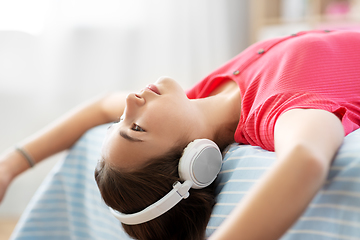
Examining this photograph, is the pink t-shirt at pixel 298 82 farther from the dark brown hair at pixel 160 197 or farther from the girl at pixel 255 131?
the dark brown hair at pixel 160 197

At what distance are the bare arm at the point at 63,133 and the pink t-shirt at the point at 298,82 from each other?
514mm

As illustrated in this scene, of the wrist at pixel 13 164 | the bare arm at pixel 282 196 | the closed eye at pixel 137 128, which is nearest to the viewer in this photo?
the bare arm at pixel 282 196

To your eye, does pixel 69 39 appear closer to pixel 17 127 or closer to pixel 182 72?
pixel 17 127

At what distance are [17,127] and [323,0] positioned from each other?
8.08ft

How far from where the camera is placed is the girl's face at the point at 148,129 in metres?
0.81

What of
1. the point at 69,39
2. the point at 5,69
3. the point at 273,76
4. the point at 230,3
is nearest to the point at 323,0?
the point at 230,3

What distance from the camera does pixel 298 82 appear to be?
824 mm

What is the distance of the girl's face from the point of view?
814 millimetres

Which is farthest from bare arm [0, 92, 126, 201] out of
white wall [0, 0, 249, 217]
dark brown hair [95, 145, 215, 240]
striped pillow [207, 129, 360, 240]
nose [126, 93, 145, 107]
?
white wall [0, 0, 249, 217]

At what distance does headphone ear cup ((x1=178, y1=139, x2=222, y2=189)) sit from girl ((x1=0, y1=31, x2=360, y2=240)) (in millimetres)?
34

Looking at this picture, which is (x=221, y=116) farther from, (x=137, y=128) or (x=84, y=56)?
(x=84, y=56)

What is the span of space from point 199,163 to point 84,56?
1.75 metres

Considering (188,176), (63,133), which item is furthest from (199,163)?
(63,133)

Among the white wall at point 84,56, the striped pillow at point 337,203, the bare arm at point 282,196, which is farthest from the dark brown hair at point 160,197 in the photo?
the white wall at point 84,56
